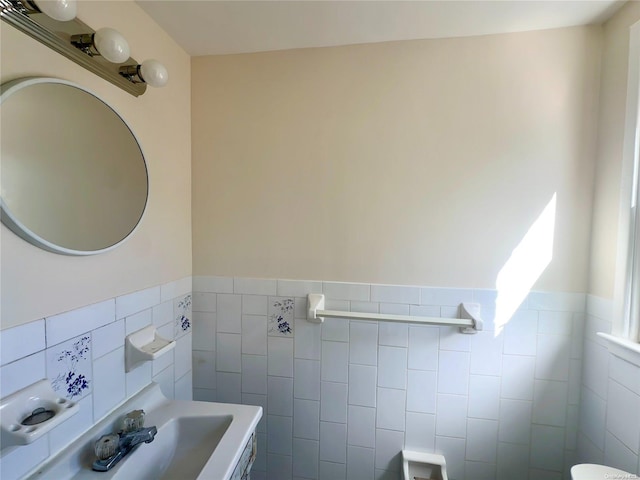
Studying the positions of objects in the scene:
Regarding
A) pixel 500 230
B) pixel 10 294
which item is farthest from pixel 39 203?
pixel 500 230

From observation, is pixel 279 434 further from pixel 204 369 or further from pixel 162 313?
pixel 162 313

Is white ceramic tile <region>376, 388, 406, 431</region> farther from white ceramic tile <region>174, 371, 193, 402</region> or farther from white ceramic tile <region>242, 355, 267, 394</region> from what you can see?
white ceramic tile <region>174, 371, 193, 402</region>

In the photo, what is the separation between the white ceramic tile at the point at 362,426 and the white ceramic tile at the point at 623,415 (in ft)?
2.99

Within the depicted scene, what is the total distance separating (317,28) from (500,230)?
1.18m

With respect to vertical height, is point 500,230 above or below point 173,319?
above

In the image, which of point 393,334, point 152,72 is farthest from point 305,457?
point 152,72

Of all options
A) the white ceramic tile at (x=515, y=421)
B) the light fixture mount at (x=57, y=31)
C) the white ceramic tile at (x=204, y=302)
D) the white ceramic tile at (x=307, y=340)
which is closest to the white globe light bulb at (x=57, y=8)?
the light fixture mount at (x=57, y=31)

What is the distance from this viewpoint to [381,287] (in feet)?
4.51

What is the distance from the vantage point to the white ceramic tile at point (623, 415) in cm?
103

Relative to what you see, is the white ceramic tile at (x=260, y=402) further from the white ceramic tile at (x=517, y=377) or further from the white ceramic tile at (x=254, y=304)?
the white ceramic tile at (x=517, y=377)

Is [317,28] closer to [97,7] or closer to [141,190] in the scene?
[97,7]

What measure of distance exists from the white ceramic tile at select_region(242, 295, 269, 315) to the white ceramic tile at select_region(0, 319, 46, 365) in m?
0.77

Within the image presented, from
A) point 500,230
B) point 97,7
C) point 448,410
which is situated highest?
point 97,7

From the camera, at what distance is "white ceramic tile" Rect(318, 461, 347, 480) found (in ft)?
4.66
